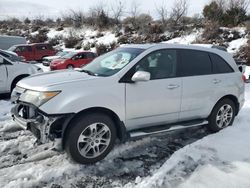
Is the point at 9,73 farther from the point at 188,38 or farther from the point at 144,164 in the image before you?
the point at 188,38

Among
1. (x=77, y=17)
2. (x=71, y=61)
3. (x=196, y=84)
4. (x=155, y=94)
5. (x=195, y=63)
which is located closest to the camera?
(x=155, y=94)

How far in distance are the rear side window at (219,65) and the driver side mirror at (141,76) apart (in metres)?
1.70

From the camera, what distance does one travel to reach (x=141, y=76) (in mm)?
4211

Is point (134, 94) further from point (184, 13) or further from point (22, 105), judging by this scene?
point (184, 13)

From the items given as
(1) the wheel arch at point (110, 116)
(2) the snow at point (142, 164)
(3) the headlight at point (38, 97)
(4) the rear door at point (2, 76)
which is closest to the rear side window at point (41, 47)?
(4) the rear door at point (2, 76)

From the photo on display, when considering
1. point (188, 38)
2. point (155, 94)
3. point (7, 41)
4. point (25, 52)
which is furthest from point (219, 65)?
point (7, 41)

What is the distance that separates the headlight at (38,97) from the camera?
3840 mm

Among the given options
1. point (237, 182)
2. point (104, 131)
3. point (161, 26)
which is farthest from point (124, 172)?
point (161, 26)

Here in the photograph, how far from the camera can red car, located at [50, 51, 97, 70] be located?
1718 centimetres

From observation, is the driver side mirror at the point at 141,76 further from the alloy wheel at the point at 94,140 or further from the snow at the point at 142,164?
the snow at the point at 142,164

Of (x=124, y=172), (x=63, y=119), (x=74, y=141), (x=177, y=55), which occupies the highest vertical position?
(x=177, y=55)

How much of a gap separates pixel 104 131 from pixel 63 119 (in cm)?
62

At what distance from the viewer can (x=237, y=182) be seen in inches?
145

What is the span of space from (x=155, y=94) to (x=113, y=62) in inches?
33.6
